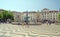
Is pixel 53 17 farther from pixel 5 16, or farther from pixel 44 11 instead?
pixel 5 16

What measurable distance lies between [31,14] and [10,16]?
11587 millimetres

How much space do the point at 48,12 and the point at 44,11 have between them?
194 cm

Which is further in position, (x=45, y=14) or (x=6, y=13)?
(x=45, y=14)

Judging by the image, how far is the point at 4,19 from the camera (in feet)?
141

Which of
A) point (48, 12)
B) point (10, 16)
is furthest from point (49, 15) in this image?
point (10, 16)

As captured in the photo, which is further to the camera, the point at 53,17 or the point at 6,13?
the point at 53,17

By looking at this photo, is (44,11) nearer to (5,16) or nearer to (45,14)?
(45,14)

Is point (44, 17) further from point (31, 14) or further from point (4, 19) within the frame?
point (4, 19)

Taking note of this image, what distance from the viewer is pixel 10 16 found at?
44688 mm

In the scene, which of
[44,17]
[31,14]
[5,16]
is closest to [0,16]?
[5,16]

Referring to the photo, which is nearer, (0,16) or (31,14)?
(0,16)

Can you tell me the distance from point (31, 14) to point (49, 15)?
6111 mm

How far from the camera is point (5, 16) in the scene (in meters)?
44.1

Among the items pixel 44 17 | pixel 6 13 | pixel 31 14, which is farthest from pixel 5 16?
pixel 44 17
